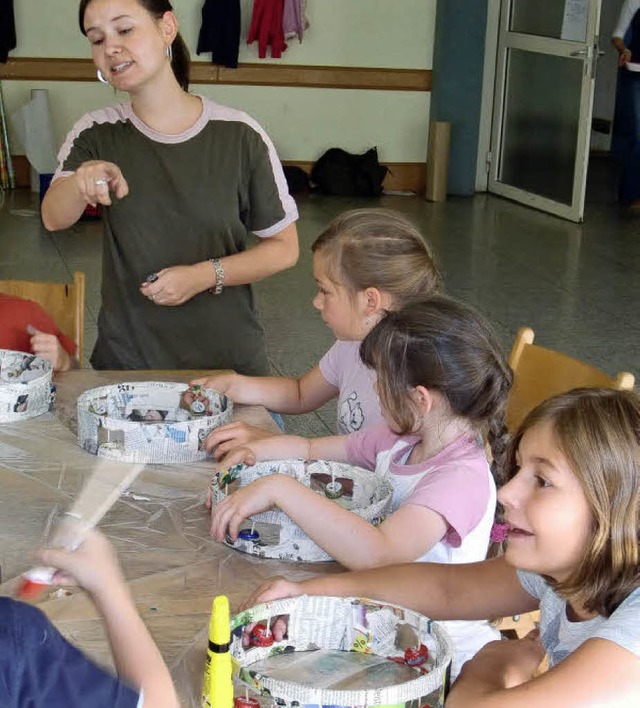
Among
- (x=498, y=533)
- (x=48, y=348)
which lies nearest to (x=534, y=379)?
(x=498, y=533)

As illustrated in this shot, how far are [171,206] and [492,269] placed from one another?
406 cm

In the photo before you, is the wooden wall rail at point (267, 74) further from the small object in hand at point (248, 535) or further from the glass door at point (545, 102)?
the small object in hand at point (248, 535)

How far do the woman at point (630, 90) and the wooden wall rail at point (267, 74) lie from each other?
1.31 meters

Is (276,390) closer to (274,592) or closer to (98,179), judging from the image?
(98,179)

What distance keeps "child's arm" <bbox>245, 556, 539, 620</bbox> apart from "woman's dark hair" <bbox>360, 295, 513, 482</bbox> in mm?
312

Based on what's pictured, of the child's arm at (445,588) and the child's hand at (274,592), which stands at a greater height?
the child's hand at (274,592)

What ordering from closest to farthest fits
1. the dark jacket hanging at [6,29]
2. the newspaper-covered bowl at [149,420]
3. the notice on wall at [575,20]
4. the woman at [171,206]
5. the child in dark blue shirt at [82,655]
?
the child in dark blue shirt at [82,655]
the newspaper-covered bowl at [149,420]
the woman at [171,206]
the notice on wall at [575,20]
the dark jacket hanging at [6,29]

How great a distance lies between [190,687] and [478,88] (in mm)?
7484

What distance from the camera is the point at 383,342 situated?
190 cm

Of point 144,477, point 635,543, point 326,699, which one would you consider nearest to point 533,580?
point 635,543

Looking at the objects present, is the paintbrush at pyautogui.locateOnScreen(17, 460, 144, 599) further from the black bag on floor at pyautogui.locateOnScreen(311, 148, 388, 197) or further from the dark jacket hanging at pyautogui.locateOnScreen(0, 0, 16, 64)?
the black bag on floor at pyautogui.locateOnScreen(311, 148, 388, 197)

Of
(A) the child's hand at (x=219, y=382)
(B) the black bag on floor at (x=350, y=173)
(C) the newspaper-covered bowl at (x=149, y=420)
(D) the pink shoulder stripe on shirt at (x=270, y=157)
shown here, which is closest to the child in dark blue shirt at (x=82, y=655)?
(C) the newspaper-covered bowl at (x=149, y=420)

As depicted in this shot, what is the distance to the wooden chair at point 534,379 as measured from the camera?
2.32m

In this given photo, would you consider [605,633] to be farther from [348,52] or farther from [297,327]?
[348,52]
